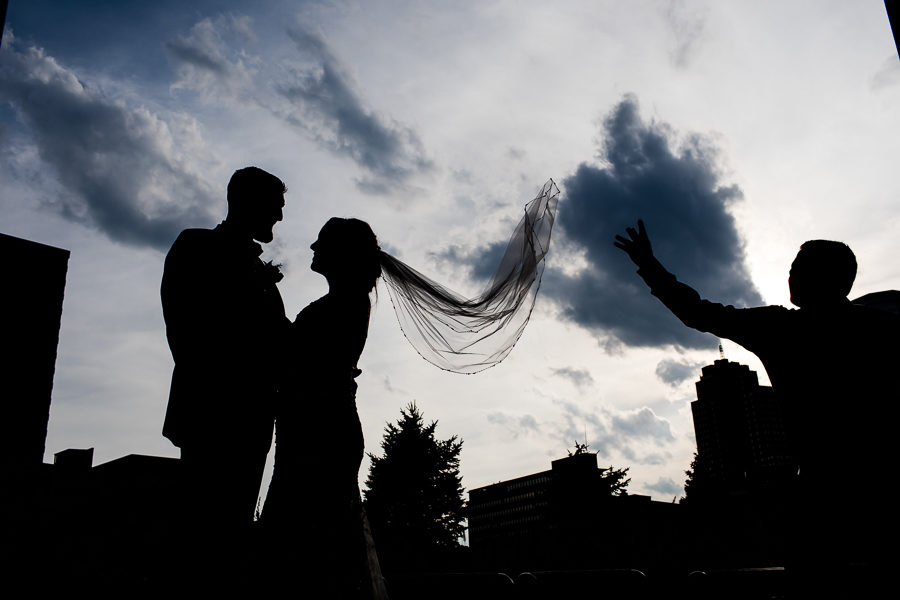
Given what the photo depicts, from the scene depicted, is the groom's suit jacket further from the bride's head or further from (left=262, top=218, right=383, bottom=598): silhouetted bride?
the bride's head

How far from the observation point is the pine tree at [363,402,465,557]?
3972 cm

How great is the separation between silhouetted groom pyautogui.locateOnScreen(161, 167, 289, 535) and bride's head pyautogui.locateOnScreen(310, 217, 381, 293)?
83 centimetres

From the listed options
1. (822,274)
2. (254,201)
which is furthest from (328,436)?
(822,274)

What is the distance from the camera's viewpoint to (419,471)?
40469 millimetres

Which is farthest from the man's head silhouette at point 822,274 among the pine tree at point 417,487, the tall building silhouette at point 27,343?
the pine tree at point 417,487

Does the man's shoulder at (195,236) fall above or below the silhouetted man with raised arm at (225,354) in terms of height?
above

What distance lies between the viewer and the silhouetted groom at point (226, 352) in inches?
91.0

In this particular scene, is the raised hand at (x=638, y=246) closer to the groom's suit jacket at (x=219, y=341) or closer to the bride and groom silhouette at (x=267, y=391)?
the bride and groom silhouette at (x=267, y=391)

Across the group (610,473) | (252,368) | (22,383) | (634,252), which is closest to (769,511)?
(634,252)

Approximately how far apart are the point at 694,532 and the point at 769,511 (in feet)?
4.26

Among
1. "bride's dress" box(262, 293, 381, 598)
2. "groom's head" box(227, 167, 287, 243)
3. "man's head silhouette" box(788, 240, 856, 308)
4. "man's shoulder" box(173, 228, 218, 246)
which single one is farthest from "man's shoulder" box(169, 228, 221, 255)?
"man's head silhouette" box(788, 240, 856, 308)

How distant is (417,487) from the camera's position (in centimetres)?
4009

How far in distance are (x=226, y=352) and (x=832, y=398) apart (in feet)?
9.04

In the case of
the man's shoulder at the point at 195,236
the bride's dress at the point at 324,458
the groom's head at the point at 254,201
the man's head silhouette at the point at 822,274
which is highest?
the groom's head at the point at 254,201
